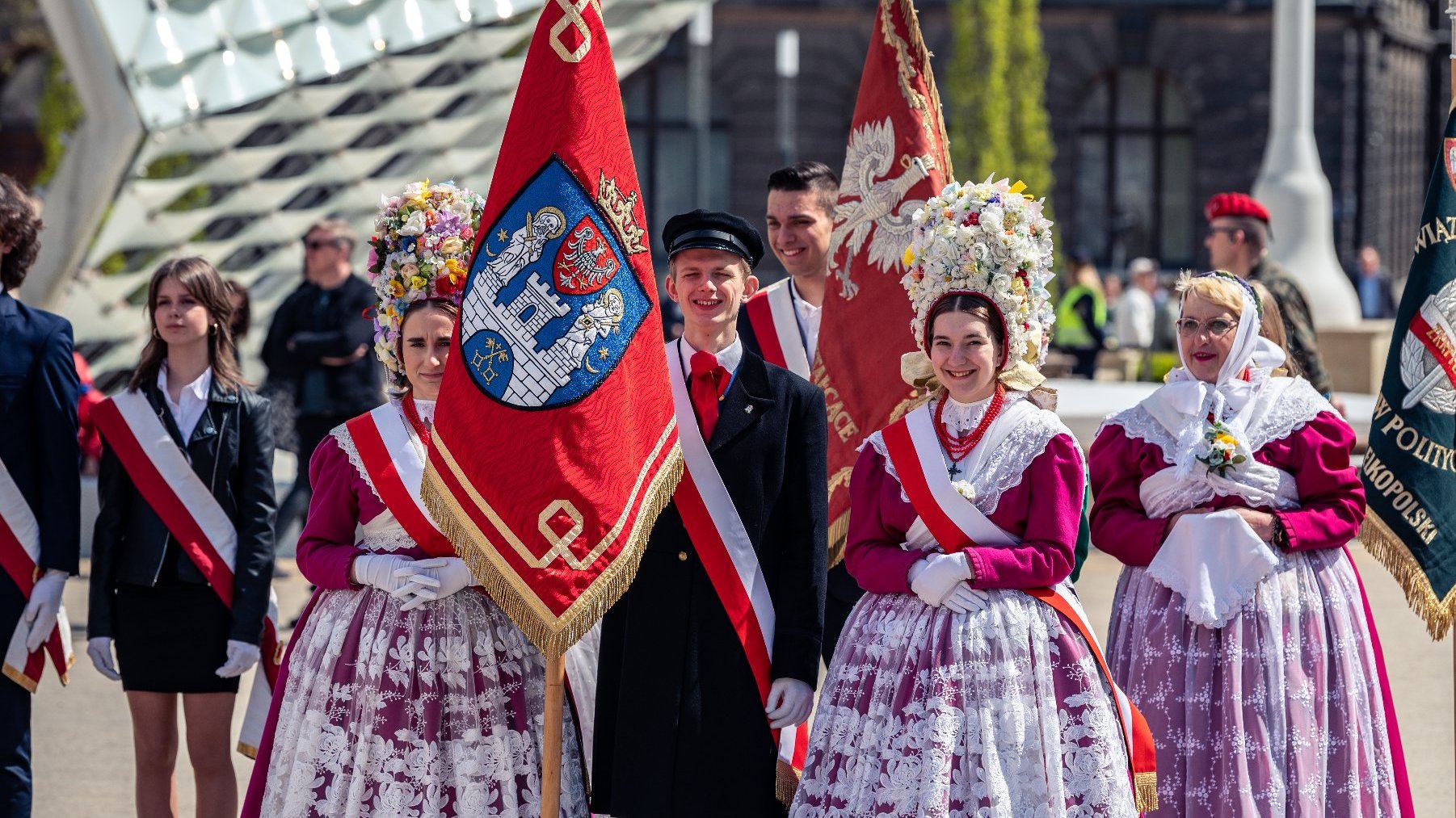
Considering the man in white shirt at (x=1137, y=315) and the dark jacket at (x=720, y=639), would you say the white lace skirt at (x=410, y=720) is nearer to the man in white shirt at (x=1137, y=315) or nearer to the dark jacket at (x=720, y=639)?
the dark jacket at (x=720, y=639)

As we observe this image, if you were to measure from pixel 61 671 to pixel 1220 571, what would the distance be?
10.0 ft

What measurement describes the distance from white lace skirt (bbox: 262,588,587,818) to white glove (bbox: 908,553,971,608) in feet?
2.97

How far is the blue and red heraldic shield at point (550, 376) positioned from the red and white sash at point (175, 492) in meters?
1.26

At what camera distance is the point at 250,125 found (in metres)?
12.0

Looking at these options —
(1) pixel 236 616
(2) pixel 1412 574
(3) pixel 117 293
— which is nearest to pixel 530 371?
(1) pixel 236 616

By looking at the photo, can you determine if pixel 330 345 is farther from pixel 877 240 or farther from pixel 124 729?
pixel 877 240

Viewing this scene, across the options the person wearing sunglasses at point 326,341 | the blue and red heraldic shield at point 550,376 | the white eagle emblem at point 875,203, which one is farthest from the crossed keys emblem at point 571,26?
the person wearing sunglasses at point 326,341

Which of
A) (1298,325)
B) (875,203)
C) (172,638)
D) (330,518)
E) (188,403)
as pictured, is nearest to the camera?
(330,518)

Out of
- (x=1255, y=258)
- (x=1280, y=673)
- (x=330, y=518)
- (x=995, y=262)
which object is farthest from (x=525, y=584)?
(x=1255, y=258)

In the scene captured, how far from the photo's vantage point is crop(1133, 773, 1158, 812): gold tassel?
4000mm

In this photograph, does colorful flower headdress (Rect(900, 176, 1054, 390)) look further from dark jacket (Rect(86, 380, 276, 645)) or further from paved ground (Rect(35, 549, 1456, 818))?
paved ground (Rect(35, 549, 1456, 818))

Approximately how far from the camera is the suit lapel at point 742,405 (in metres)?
4.12

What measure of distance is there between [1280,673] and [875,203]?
179cm

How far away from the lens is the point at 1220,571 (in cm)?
459
